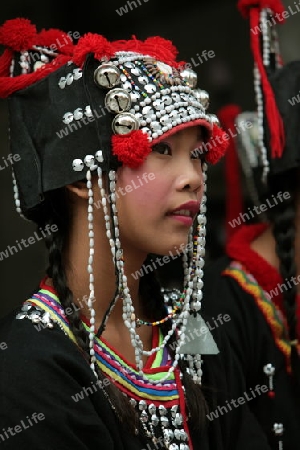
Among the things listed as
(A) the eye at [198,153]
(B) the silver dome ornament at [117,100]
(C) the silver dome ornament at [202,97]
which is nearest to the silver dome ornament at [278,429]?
(A) the eye at [198,153]

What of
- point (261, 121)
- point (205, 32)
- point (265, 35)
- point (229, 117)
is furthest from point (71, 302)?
point (205, 32)

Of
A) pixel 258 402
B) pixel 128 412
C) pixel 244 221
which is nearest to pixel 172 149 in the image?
pixel 128 412

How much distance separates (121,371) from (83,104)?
2.03 feet

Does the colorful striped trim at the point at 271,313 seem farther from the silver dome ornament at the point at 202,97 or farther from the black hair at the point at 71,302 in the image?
the silver dome ornament at the point at 202,97

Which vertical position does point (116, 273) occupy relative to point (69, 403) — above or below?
above

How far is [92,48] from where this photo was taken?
1653 millimetres

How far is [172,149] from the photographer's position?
5.58 feet

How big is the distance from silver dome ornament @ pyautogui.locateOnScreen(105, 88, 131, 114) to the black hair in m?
0.25

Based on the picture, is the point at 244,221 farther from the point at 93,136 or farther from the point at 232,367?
the point at 93,136

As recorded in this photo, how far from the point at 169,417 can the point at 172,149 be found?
630mm

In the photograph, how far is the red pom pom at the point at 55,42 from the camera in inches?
70.4

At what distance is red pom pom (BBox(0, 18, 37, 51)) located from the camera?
1725 mm

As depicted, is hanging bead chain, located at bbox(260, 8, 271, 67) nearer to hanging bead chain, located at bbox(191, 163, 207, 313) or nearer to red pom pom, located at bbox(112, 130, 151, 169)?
hanging bead chain, located at bbox(191, 163, 207, 313)

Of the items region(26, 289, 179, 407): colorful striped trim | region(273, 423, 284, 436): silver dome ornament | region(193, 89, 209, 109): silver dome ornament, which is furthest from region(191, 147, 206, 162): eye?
region(273, 423, 284, 436): silver dome ornament
